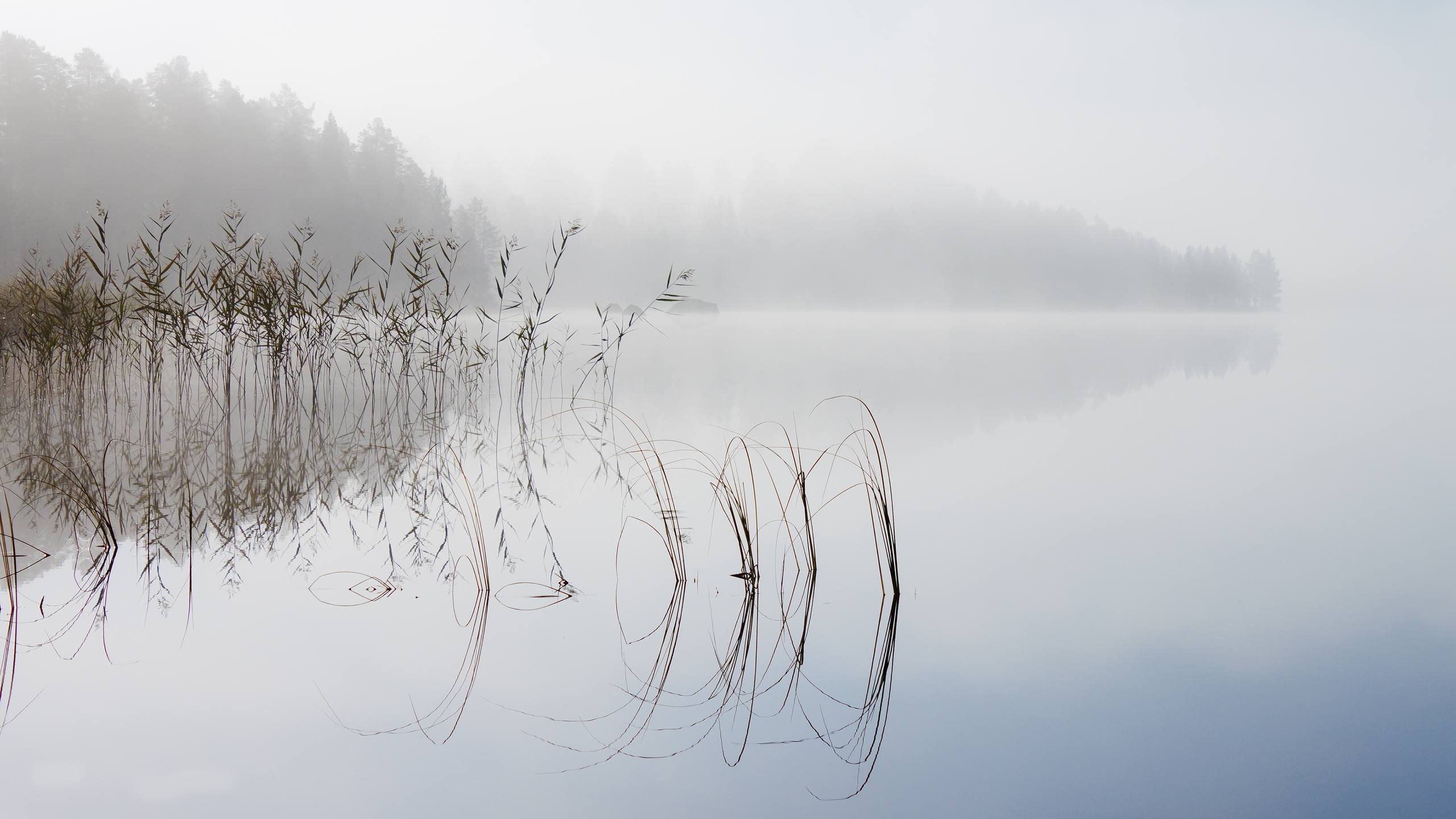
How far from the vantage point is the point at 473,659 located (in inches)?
95.4

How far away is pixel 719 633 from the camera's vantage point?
2.63 meters

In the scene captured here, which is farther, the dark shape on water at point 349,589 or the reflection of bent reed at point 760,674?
the dark shape on water at point 349,589

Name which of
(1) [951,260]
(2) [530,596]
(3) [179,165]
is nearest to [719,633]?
(2) [530,596]

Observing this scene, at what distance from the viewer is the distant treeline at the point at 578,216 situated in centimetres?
3128

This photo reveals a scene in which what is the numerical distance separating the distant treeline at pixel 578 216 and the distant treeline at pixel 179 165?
0.24 ft

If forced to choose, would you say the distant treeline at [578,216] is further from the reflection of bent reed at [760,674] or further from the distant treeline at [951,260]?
the reflection of bent reed at [760,674]

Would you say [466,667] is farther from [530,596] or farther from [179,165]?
[179,165]

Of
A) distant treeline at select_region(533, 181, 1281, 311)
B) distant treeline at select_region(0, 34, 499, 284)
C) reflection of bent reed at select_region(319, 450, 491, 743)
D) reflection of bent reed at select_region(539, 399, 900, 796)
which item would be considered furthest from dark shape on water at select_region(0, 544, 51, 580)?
distant treeline at select_region(533, 181, 1281, 311)

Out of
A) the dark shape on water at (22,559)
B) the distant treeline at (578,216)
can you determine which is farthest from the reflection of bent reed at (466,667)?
the distant treeline at (578,216)

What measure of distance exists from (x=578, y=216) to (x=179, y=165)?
28.2m

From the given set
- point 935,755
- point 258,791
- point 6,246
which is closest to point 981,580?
point 935,755

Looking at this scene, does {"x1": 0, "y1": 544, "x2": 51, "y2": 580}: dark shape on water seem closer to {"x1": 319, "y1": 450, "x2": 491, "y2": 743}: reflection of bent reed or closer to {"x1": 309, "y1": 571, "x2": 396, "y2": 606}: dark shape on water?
{"x1": 309, "y1": 571, "x2": 396, "y2": 606}: dark shape on water

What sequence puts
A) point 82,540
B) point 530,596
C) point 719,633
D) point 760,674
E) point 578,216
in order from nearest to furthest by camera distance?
point 760,674 → point 719,633 → point 530,596 → point 82,540 → point 578,216

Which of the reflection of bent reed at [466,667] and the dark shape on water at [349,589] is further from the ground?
the reflection of bent reed at [466,667]
